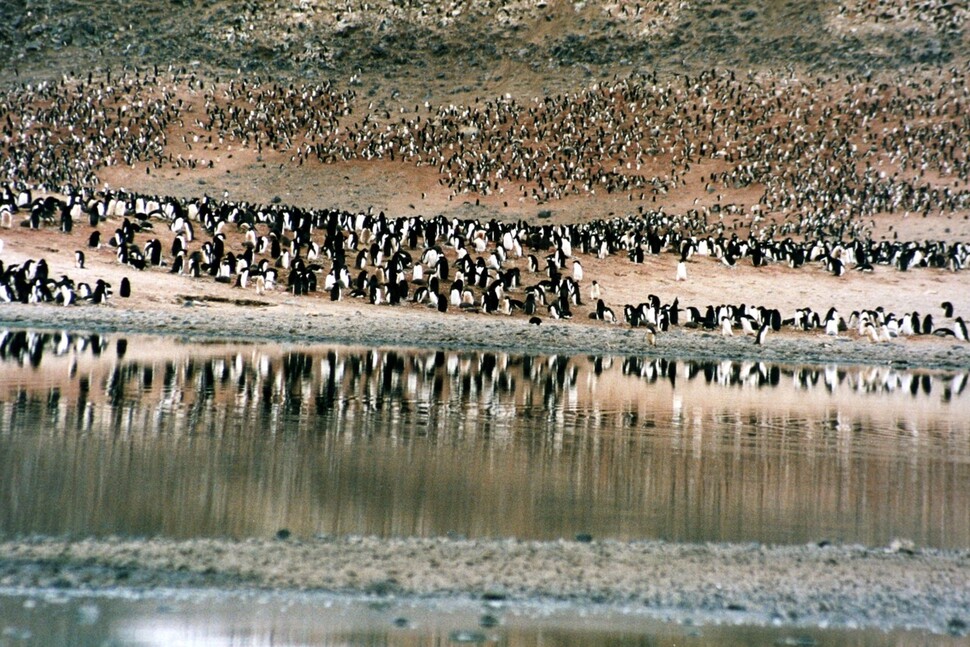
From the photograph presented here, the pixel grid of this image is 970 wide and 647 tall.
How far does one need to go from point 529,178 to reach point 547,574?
49.6 meters

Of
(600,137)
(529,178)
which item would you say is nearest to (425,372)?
(529,178)

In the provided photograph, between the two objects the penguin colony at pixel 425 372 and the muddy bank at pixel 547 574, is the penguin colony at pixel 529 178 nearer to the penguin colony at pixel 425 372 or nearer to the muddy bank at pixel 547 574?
the penguin colony at pixel 425 372

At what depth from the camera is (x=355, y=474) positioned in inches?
419

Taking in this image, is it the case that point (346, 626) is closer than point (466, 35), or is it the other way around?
point (346, 626)

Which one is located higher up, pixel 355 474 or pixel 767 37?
pixel 767 37

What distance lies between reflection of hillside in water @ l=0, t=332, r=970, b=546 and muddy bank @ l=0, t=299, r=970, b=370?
309 cm

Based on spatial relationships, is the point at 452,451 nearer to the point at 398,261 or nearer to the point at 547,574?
the point at 547,574

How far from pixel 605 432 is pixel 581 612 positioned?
294 inches

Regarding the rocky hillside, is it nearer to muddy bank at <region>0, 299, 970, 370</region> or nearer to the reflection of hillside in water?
muddy bank at <region>0, 299, 970, 370</region>

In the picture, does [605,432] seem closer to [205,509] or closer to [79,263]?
[205,509]

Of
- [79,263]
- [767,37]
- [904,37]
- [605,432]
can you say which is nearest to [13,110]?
[79,263]

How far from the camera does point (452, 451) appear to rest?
1227 cm

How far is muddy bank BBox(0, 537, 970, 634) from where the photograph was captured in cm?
694

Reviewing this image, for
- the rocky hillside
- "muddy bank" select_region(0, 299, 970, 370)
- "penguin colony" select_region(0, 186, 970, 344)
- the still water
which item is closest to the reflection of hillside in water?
the still water
